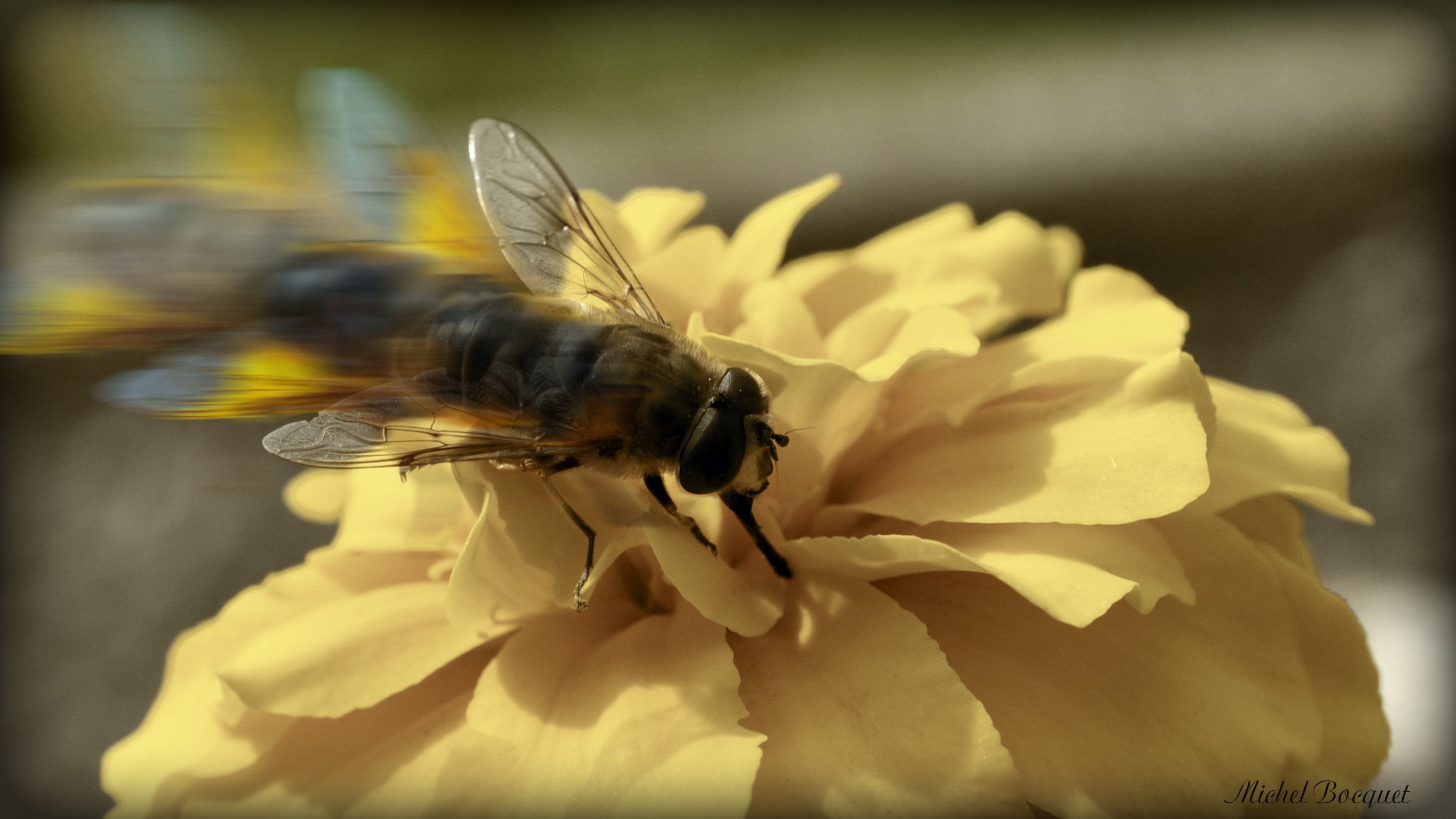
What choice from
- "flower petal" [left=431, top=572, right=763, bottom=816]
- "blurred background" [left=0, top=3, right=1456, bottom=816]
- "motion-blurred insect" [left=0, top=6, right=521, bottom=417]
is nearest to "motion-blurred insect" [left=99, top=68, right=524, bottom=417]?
"motion-blurred insect" [left=0, top=6, right=521, bottom=417]

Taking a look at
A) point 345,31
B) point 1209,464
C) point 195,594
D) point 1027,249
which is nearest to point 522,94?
point 345,31

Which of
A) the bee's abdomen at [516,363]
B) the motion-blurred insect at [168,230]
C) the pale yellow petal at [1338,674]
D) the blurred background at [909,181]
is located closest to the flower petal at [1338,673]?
the pale yellow petal at [1338,674]

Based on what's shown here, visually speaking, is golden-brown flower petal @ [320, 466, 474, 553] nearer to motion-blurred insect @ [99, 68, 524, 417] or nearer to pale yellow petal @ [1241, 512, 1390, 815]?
motion-blurred insect @ [99, 68, 524, 417]

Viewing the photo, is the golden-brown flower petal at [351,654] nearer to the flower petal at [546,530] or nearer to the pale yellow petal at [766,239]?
the flower petal at [546,530]

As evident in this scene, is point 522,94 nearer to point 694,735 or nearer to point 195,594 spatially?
point 195,594

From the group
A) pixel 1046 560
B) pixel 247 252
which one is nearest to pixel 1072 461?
pixel 1046 560
